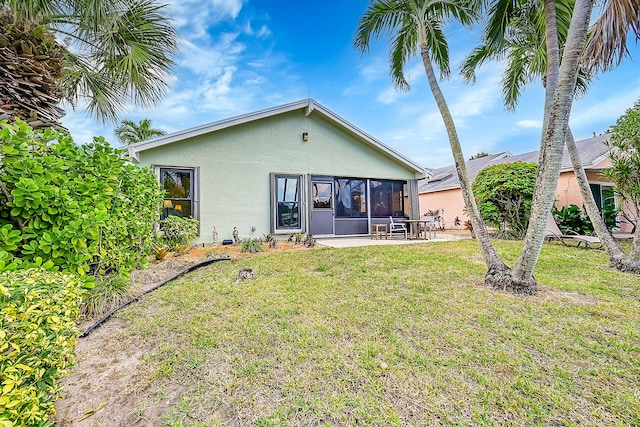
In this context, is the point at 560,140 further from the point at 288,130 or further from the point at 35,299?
the point at 288,130

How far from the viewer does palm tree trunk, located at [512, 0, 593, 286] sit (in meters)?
3.41

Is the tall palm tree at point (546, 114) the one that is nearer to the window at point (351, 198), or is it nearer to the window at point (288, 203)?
the window at point (288, 203)

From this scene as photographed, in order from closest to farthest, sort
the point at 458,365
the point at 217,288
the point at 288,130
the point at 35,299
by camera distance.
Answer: the point at 35,299
the point at 458,365
the point at 217,288
the point at 288,130

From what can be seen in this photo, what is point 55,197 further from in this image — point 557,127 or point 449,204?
point 449,204

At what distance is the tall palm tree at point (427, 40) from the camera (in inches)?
169

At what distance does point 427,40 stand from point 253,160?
600 centimetres

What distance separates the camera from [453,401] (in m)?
1.78

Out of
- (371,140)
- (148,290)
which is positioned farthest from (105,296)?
(371,140)

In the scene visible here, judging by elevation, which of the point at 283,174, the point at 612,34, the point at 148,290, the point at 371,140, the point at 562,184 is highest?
the point at 371,140

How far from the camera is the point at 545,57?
5371 mm

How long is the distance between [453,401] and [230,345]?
1900 mm

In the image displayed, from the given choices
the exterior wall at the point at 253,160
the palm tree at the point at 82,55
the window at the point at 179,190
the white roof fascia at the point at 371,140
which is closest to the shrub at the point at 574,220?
the white roof fascia at the point at 371,140

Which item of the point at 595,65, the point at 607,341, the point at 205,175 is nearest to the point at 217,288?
the point at 607,341

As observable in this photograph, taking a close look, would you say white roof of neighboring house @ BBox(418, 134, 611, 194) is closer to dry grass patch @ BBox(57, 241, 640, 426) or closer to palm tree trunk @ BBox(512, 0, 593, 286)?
palm tree trunk @ BBox(512, 0, 593, 286)
